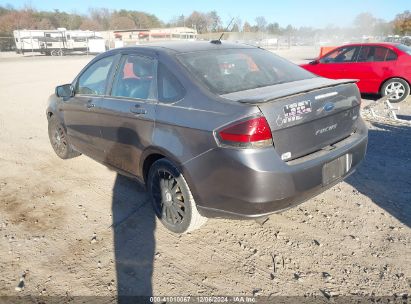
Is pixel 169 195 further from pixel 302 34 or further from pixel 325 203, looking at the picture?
pixel 302 34

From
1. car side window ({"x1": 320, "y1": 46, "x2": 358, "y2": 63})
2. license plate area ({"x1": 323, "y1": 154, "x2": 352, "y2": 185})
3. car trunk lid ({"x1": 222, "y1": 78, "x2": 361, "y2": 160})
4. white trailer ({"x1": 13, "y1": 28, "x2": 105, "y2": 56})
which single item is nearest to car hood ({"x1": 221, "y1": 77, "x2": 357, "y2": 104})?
car trunk lid ({"x1": 222, "y1": 78, "x2": 361, "y2": 160})

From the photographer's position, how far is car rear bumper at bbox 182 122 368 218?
→ 2469 mm

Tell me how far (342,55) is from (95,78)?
7558mm

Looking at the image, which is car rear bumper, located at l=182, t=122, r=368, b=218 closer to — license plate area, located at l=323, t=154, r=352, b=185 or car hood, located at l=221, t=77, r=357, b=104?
license plate area, located at l=323, t=154, r=352, b=185

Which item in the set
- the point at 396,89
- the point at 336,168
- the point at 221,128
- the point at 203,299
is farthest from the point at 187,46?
the point at 396,89

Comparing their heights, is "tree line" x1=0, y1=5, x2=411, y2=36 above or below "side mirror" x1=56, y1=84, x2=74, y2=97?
above

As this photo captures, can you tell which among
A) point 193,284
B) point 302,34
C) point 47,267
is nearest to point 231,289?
point 193,284

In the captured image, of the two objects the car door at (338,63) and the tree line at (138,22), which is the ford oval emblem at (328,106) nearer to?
the car door at (338,63)

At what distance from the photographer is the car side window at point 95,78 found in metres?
3.92

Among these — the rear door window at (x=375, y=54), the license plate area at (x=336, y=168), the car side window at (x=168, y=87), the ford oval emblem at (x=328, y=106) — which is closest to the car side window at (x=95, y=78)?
the car side window at (x=168, y=87)

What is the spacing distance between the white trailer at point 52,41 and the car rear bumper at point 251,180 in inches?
1751

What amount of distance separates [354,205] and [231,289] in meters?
1.88

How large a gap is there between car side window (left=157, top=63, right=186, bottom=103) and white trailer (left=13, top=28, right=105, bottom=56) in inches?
1719

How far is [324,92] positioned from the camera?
282 centimetres
